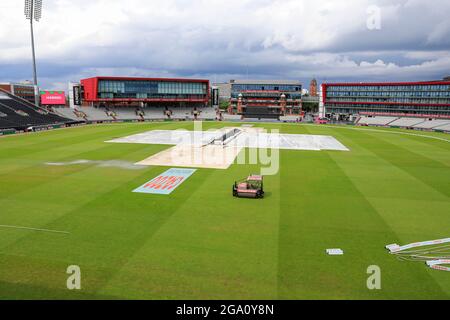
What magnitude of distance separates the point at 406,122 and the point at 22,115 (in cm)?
10789

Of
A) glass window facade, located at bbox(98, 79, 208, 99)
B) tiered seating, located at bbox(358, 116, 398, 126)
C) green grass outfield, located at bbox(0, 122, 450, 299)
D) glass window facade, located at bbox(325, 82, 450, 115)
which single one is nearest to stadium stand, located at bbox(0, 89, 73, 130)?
glass window facade, located at bbox(98, 79, 208, 99)

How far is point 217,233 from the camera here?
18.3 meters

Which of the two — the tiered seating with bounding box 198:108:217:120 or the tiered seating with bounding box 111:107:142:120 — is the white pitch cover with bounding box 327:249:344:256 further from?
the tiered seating with bounding box 198:108:217:120

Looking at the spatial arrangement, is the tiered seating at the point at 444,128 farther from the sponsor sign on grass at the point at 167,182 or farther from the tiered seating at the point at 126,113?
the tiered seating at the point at 126,113

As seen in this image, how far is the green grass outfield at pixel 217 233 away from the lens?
43.2ft

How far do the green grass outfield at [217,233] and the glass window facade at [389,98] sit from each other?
→ 99.0 meters

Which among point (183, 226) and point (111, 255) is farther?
point (183, 226)

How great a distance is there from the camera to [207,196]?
2525 centimetres

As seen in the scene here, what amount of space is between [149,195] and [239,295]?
14.3m

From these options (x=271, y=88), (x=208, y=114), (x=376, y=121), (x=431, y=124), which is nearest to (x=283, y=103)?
(x=271, y=88)

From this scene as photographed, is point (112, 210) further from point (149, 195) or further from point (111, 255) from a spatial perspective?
point (111, 255)

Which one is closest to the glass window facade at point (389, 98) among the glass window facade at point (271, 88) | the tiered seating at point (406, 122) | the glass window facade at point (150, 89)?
the glass window facade at point (271, 88)

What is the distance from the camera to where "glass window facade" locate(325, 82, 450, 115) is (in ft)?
381
